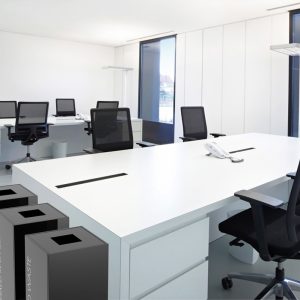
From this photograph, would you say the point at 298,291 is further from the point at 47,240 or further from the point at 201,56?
the point at 201,56

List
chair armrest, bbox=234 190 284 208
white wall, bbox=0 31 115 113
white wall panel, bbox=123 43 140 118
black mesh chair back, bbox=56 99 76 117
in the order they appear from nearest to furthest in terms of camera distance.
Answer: chair armrest, bbox=234 190 284 208 < black mesh chair back, bbox=56 99 76 117 < white wall, bbox=0 31 115 113 < white wall panel, bbox=123 43 140 118

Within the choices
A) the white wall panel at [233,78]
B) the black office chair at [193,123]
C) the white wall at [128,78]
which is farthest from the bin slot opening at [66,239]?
the white wall at [128,78]

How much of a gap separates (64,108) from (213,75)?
11.9ft

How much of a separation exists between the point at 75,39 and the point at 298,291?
336 inches

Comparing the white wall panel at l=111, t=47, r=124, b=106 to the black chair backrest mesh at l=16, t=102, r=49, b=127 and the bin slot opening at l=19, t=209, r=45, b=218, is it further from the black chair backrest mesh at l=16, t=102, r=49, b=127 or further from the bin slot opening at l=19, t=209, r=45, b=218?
the bin slot opening at l=19, t=209, r=45, b=218

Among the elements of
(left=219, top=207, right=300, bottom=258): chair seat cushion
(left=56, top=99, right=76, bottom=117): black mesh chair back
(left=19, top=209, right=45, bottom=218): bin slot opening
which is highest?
(left=56, top=99, right=76, bottom=117): black mesh chair back

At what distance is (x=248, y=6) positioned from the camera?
18.4ft

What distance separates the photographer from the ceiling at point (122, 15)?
5570 millimetres

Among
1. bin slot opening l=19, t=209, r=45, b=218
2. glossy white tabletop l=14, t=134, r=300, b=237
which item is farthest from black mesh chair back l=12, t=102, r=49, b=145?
bin slot opening l=19, t=209, r=45, b=218

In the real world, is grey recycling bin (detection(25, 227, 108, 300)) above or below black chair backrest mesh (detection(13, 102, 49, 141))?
A: below

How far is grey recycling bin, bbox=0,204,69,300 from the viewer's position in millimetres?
1018

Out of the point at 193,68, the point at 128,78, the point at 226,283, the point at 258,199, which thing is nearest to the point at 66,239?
the point at 258,199

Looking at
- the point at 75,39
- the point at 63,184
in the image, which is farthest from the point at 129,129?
the point at 75,39

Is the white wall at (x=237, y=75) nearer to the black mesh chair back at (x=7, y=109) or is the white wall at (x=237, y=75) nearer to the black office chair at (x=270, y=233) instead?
the black mesh chair back at (x=7, y=109)
